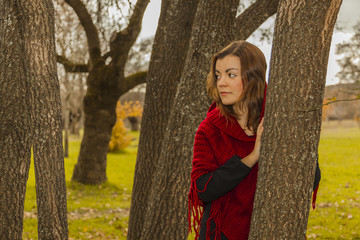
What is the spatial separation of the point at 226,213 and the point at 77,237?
522 cm

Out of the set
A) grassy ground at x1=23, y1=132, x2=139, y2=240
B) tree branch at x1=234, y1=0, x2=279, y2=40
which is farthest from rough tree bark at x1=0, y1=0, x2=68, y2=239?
grassy ground at x1=23, y1=132, x2=139, y2=240

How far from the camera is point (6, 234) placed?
4391 mm

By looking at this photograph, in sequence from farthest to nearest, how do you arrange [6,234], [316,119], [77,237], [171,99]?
1. [77,237]
2. [171,99]
3. [6,234]
4. [316,119]

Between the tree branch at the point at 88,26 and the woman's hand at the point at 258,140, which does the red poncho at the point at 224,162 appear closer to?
the woman's hand at the point at 258,140

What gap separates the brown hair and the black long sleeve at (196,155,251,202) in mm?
331

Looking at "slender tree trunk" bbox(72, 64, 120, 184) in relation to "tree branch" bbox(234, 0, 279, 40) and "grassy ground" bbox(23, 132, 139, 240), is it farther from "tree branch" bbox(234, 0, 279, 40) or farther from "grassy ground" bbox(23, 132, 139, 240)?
"tree branch" bbox(234, 0, 279, 40)

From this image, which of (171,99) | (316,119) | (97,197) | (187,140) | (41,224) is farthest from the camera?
(97,197)

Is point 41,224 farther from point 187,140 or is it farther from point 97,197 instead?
point 97,197

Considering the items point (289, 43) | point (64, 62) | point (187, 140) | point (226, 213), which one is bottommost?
point (226, 213)

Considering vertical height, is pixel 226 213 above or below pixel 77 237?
above

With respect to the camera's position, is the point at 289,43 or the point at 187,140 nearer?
the point at 289,43

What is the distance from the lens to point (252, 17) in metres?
5.64

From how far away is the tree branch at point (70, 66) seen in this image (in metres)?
11.6

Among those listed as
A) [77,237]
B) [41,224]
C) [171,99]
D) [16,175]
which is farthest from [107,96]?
[41,224]
